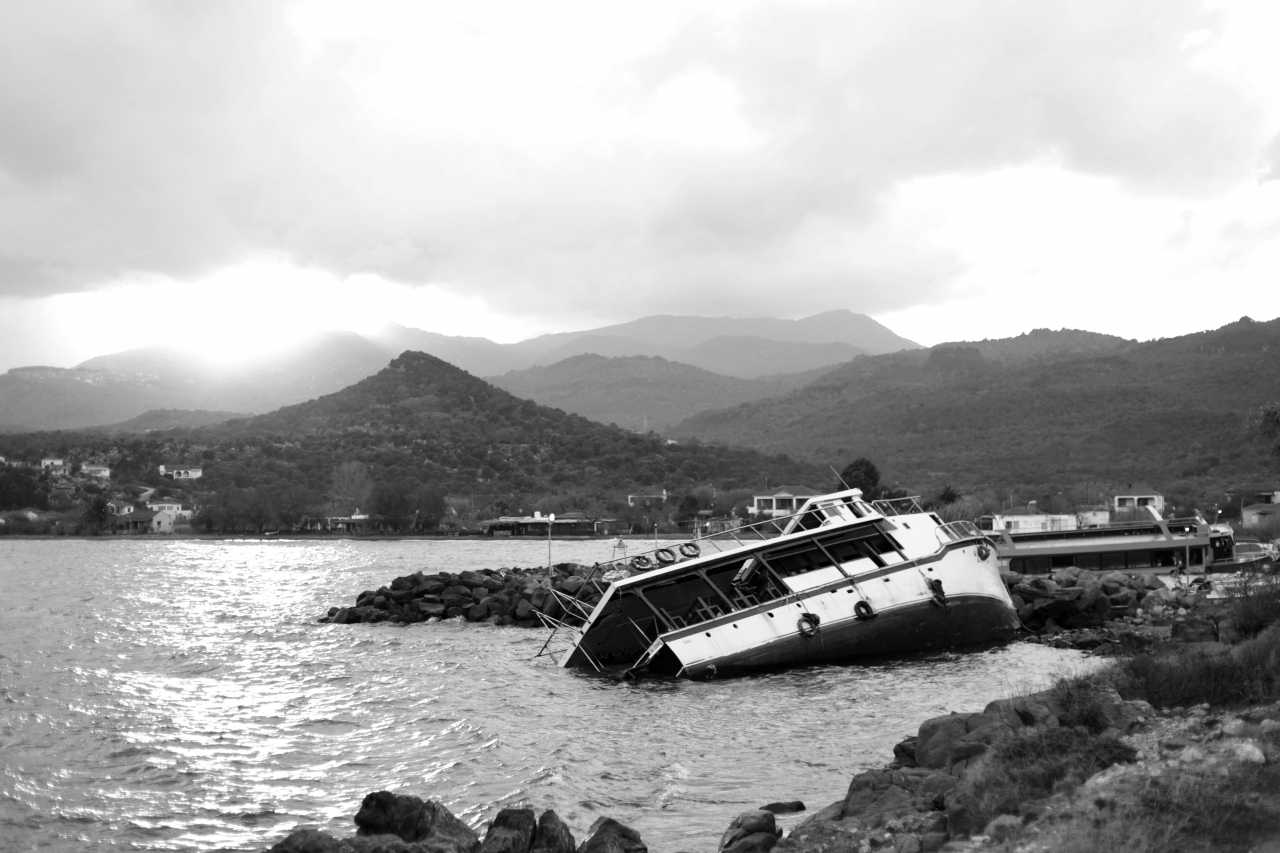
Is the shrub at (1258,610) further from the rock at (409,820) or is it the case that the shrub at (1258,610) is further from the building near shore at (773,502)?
the building near shore at (773,502)

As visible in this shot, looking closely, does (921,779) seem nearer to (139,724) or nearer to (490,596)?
(139,724)

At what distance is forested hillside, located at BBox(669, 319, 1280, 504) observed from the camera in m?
124

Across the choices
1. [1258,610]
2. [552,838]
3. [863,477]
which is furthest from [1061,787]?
[863,477]

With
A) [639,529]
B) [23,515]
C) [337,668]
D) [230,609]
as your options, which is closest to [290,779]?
[337,668]

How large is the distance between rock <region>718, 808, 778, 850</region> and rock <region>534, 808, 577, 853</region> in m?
1.97

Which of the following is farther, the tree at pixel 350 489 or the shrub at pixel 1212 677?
the tree at pixel 350 489

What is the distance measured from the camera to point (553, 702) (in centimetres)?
2806

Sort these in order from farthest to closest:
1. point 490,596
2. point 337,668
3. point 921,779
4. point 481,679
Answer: point 490,596 < point 337,668 < point 481,679 < point 921,779

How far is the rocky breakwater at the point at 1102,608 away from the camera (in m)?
34.2

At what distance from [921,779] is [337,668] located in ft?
79.6

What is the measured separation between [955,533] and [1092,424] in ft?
420

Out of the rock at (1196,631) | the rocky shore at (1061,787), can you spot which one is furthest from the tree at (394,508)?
the rocky shore at (1061,787)

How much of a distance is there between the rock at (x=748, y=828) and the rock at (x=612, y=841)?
42.1 inches

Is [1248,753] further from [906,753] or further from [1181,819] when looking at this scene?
[906,753]
